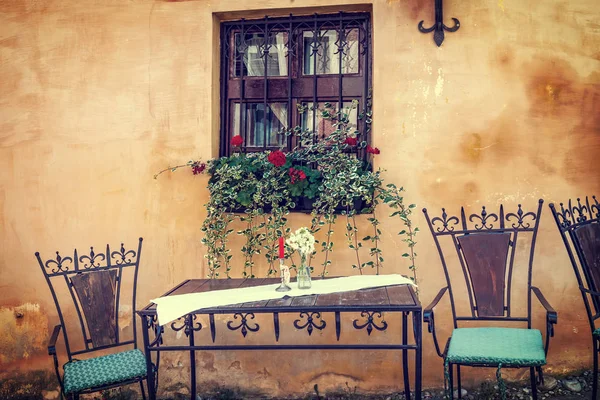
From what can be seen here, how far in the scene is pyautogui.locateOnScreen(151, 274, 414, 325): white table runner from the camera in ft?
8.84

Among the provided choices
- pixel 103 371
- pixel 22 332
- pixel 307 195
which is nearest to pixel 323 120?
pixel 307 195

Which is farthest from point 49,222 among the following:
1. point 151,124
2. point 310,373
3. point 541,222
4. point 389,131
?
point 541,222

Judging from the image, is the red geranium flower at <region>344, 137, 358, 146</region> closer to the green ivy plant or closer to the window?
the green ivy plant

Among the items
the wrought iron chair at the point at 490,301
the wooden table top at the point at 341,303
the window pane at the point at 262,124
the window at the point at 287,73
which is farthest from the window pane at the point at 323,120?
the wooden table top at the point at 341,303

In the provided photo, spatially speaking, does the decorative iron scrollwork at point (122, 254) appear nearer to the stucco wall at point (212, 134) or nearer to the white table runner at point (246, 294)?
the stucco wall at point (212, 134)

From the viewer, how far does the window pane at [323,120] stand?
12.6ft

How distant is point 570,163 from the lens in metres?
3.55

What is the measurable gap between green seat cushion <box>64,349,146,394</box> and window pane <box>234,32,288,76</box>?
80.0 inches

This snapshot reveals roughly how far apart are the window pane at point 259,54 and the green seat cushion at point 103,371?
6.67 ft

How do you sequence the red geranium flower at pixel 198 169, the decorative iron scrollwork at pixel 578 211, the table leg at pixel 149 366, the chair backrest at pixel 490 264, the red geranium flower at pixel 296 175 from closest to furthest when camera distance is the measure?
the table leg at pixel 149 366 < the decorative iron scrollwork at pixel 578 211 < the chair backrest at pixel 490 264 < the red geranium flower at pixel 296 175 < the red geranium flower at pixel 198 169

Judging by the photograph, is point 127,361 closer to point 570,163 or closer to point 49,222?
point 49,222

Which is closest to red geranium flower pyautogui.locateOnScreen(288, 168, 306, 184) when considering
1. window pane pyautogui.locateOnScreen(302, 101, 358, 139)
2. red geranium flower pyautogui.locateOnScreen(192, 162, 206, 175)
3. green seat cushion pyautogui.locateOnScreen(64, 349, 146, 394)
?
window pane pyautogui.locateOnScreen(302, 101, 358, 139)

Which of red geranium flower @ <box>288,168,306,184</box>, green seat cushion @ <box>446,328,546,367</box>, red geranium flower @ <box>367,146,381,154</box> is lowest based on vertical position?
green seat cushion @ <box>446,328,546,367</box>

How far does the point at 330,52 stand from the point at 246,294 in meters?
1.85
